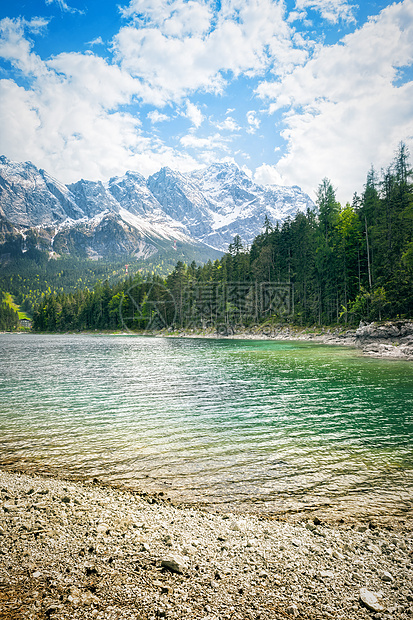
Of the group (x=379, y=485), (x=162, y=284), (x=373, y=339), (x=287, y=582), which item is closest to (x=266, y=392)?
(x=379, y=485)

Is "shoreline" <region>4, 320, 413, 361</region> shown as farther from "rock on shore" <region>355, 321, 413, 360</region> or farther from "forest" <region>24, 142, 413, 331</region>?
"forest" <region>24, 142, 413, 331</region>

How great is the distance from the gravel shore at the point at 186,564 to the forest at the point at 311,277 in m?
47.6

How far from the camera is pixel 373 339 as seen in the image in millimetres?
47812

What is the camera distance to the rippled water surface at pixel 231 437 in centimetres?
844

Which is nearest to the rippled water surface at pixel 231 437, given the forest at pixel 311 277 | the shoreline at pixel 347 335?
the shoreline at pixel 347 335

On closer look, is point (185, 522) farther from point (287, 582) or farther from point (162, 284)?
point (162, 284)

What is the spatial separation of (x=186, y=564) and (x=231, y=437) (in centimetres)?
722

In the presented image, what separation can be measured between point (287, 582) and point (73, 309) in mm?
172153

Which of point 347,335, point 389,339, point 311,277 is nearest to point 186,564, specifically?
point 389,339

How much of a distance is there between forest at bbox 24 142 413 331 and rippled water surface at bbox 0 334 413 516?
3421cm

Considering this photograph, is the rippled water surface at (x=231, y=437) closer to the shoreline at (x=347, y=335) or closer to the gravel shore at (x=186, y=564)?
the gravel shore at (x=186, y=564)

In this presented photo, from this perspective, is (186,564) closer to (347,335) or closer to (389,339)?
(389,339)

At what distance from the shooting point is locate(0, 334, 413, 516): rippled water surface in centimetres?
844

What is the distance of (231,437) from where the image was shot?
12.4 m
